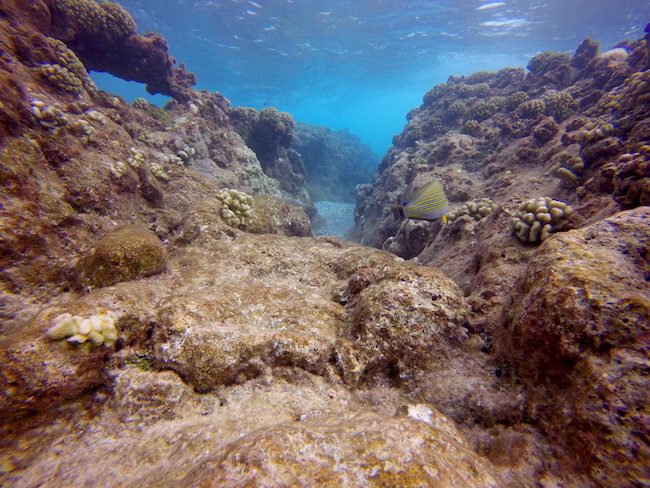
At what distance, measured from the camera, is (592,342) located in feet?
5.76

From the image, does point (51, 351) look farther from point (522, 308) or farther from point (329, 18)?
point (329, 18)

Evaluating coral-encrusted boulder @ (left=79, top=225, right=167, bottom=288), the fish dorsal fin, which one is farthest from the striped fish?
coral-encrusted boulder @ (left=79, top=225, right=167, bottom=288)

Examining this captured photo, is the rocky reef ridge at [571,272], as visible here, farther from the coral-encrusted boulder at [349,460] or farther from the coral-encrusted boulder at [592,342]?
the coral-encrusted boulder at [349,460]

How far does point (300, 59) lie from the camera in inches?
1385

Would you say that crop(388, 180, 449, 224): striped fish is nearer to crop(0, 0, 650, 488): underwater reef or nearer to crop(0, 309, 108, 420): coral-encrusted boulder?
crop(0, 0, 650, 488): underwater reef

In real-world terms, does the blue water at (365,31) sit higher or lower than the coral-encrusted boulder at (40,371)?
higher

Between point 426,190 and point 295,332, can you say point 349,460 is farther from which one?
point 426,190

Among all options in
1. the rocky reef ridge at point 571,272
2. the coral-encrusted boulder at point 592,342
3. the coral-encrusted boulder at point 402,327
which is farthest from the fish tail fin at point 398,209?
the coral-encrusted boulder at point 592,342

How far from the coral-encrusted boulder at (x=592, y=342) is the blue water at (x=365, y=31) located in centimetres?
2800

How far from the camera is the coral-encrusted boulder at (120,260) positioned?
331 centimetres

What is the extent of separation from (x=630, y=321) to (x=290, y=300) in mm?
3036

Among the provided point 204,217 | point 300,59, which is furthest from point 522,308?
point 300,59

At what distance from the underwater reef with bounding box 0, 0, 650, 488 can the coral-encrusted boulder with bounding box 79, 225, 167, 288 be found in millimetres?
23

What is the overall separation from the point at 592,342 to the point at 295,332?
2306 millimetres
